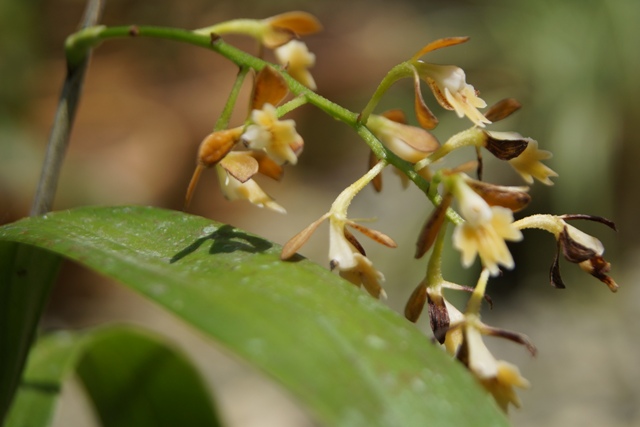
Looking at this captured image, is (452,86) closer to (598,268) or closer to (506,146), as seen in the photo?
(506,146)

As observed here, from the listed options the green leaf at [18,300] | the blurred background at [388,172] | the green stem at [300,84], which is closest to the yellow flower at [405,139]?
the green stem at [300,84]

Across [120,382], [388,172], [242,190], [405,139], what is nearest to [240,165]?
[242,190]

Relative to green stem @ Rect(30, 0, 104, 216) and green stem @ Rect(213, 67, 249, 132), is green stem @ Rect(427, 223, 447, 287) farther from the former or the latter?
green stem @ Rect(30, 0, 104, 216)

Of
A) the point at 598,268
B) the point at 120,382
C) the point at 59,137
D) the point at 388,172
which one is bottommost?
the point at 388,172

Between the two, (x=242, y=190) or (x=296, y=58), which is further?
(x=296, y=58)

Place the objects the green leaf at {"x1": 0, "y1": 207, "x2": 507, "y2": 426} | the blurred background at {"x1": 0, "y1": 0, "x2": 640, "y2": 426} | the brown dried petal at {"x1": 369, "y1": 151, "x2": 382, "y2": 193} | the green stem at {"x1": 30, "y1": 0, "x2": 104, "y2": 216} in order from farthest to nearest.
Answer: the blurred background at {"x1": 0, "y1": 0, "x2": 640, "y2": 426} < the green stem at {"x1": 30, "y1": 0, "x2": 104, "y2": 216} < the brown dried petal at {"x1": 369, "y1": 151, "x2": 382, "y2": 193} < the green leaf at {"x1": 0, "y1": 207, "x2": 507, "y2": 426}

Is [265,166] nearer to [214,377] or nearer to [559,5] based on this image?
[214,377]

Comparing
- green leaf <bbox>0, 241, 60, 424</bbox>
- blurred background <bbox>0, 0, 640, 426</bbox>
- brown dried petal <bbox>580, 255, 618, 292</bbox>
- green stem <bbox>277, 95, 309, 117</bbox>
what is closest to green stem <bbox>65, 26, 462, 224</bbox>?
green stem <bbox>277, 95, 309, 117</bbox>

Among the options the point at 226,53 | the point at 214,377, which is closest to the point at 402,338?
the point at 226,53
